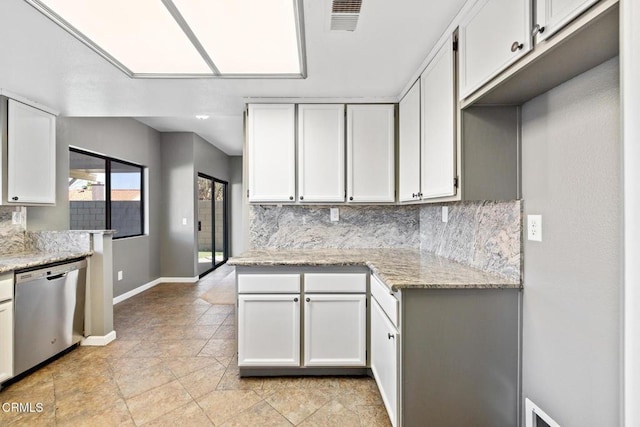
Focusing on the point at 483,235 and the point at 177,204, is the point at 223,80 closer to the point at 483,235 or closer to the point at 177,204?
the point at 483,235

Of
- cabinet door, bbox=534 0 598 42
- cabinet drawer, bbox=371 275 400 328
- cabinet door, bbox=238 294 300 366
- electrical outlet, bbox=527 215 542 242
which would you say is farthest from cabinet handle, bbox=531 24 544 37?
cabinet door, bbox=238 294 300 366

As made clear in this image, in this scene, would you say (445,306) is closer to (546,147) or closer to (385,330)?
(385,330)

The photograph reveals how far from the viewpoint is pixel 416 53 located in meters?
1.97

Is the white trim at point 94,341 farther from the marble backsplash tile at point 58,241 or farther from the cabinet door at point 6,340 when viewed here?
the marble backsplash tile at point 58,241

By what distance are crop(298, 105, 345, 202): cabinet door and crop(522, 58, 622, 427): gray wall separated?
143cm

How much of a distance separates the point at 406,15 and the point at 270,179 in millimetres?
1568

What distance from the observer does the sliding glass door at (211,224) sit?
579 centimetres

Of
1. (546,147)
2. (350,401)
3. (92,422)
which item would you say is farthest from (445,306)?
(92,422)

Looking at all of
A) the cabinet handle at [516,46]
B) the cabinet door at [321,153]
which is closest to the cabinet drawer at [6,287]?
the cabinet door at [321,153]

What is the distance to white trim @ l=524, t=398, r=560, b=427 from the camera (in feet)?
4.47

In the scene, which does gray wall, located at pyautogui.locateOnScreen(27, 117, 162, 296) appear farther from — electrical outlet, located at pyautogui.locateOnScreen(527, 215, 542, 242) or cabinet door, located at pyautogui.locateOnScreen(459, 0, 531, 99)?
electrical outlet, located at pyautogui.locateOnScreen(527, 215, 542, 242)

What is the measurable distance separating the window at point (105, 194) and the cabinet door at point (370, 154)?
3.40 meters

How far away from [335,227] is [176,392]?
180 cm

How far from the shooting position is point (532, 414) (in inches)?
56.8
